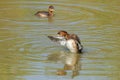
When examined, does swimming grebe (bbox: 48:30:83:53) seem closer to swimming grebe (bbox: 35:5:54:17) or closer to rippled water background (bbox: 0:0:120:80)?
rippled water background (bbox: 0:0:120:80)

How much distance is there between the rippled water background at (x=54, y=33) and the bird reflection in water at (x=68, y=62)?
0.16 feet

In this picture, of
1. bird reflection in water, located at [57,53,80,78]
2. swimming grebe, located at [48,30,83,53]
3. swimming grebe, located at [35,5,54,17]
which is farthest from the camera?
swimming grebe, located at [35,5,54,17]

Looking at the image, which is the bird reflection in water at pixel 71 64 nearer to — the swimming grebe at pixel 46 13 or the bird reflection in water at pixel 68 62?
the bird reflection in water at pixel 68 62

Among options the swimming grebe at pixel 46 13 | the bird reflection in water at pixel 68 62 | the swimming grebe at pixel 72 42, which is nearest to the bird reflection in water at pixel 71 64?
the bird reflection in water at pixel 68 62

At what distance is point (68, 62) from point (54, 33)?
1990 millimetres

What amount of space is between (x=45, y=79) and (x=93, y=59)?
1412 mm

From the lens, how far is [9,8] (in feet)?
Result: 45.9

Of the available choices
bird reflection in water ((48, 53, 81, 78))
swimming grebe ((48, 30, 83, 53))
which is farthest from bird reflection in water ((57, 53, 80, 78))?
swimming grebe ((48, 30, 83, 53))

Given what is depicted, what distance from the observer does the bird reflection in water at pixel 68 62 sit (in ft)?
29.1

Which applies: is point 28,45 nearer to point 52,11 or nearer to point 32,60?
point 32,60

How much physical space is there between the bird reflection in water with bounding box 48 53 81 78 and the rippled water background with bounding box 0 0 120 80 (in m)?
0.05

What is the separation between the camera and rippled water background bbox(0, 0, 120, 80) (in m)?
8.93

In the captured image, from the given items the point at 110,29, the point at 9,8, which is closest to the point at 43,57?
the point at 110,29

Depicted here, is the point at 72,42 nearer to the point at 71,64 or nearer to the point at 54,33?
the point at 71,64
